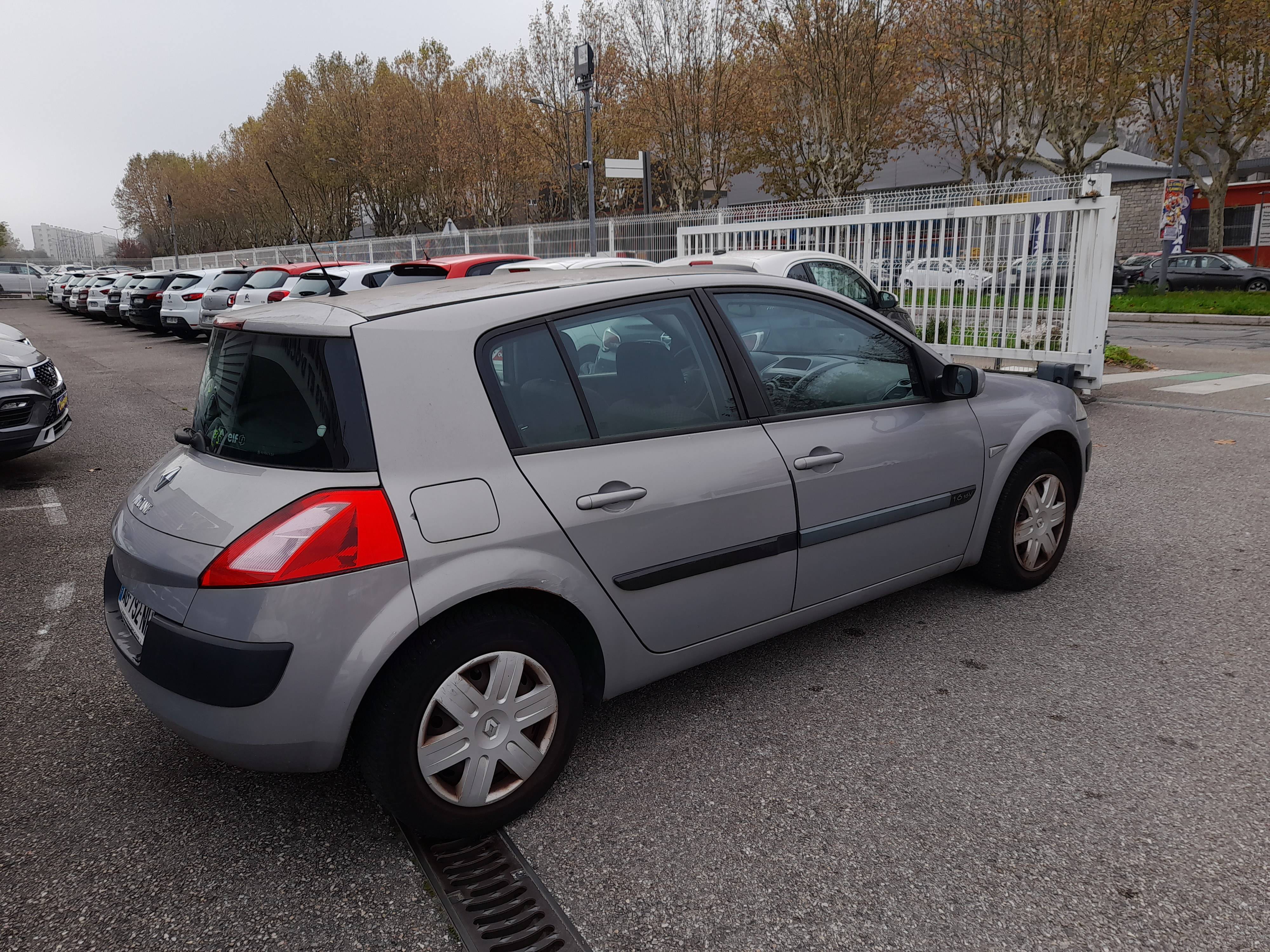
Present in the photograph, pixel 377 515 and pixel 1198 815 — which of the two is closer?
pixel 377 515

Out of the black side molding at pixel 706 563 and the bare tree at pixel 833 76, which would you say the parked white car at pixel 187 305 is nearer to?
the bare tree at pixel 833 76

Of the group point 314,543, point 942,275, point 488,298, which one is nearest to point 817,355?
point 488,298

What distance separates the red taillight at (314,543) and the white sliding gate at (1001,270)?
8.11 metres

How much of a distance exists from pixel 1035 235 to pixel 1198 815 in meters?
8.06

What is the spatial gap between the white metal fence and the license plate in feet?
18.1

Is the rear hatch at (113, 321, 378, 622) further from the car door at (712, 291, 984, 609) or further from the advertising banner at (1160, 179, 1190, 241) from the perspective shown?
the advertising banner at (1160, 179, 1190, 241)

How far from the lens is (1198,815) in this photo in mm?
2521

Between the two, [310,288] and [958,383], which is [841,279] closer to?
[958,383]

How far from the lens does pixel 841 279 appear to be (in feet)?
28.7

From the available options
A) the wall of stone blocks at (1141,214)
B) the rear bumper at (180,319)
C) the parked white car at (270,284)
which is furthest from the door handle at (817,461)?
the wall of stone blocks at (1141,214)

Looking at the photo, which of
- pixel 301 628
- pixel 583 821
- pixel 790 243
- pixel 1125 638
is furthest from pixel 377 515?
pixel 790 243

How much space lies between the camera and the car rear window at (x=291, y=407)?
2408 millimetres

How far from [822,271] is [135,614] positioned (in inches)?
283

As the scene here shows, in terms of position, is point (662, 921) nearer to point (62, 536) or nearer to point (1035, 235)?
point (62, 536)
